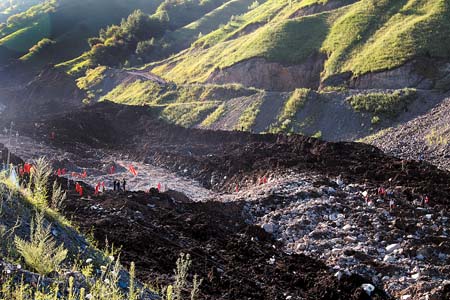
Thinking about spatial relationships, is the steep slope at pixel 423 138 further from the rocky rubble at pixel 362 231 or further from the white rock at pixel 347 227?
the white rock at pixel 347 227

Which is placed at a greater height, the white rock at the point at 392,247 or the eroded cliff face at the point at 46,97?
the white rock at the point at 392,247

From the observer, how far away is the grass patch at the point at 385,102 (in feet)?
98.7

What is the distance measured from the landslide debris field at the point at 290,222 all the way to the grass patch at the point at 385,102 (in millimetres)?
5182

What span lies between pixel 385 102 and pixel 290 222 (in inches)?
657

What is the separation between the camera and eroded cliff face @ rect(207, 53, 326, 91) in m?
39.2

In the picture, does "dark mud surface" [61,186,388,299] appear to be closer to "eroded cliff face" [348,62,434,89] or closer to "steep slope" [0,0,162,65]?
"eroded cliff face" [348,62,434,89]

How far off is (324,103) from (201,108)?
9076 mm

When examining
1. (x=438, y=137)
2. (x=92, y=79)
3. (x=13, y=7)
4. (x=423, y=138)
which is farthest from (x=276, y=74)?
(x=13, y=7)

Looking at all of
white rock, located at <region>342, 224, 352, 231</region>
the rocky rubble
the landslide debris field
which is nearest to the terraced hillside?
the landslide debris field

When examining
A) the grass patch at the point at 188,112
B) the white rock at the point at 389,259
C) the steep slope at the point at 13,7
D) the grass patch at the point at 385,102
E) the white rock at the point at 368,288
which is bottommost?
the steep slope at the point at 13,7

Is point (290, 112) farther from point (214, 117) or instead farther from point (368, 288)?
point (368, 288)

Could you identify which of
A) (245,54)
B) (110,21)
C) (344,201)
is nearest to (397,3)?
(245,54)

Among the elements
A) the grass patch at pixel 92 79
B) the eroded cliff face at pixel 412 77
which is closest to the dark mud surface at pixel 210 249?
the eroded cliff face at pixel 412 77

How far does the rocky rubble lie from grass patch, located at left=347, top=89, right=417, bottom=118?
1188cm
